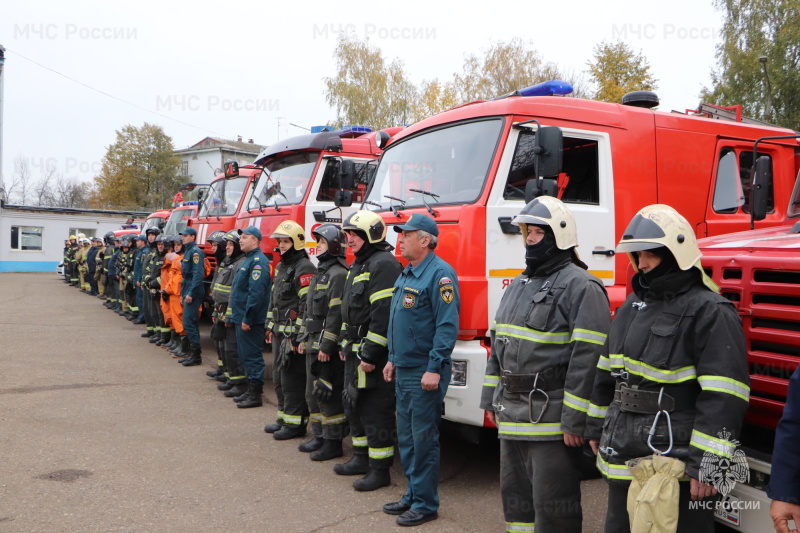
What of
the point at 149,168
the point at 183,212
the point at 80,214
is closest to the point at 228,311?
the point at 183,212

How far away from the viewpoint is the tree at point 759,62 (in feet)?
79.5

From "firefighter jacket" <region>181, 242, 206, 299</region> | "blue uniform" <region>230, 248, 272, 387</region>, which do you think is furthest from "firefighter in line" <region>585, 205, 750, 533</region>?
"firefighter jacket" <region>181, 242, 206, 299</region>

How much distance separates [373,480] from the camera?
4.92 m

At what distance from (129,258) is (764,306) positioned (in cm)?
1542

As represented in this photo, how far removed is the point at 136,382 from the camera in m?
8.80

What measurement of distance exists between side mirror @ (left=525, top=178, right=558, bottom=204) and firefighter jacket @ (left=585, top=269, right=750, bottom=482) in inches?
65.7

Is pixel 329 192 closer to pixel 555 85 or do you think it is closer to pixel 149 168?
pixel 555 85

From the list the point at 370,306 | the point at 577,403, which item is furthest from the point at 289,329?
the point at 577,403

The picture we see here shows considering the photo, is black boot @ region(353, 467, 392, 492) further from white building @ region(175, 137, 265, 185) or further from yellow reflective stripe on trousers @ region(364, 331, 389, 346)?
white building @ region(175, 137, 265, 185)

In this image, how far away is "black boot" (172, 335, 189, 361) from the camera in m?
10.8

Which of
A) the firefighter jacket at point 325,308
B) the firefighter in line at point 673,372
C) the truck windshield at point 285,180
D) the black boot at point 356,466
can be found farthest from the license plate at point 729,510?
the truck windshield at point 285,180

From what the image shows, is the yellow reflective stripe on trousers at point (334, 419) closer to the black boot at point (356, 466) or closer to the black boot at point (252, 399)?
the black boot at point (356, 466)

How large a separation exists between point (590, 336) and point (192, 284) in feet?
26.4

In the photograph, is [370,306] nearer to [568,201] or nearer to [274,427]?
[568,201]
